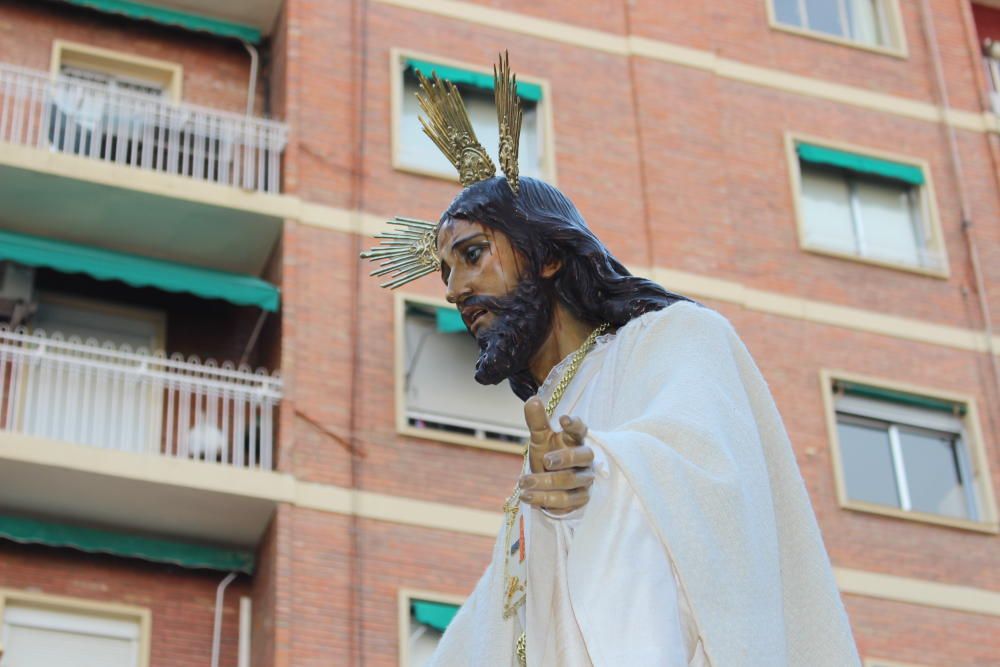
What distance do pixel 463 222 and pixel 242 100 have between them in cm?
2188

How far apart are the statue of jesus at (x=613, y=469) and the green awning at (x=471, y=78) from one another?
20.2 meters

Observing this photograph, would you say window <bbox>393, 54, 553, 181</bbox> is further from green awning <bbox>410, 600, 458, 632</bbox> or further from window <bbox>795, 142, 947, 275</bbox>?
green awning <bbox>410, 600, 458, 632</bbox>

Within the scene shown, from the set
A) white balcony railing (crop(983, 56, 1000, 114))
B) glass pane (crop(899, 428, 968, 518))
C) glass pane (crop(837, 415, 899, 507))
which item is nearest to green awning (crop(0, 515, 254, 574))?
glass pane (crop(837, 415, 899, 507))

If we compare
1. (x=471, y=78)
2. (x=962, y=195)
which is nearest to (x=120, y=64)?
(x=471, y=78)

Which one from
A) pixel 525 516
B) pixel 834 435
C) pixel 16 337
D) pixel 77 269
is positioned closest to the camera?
pixel 525 516

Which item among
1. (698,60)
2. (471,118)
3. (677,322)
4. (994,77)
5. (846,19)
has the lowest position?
(677,322)

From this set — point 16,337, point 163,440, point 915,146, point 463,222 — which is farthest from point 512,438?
point 463,222

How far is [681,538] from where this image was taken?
6297 mm

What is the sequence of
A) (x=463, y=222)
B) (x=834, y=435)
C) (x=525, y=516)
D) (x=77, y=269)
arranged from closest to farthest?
1. (x=525, y=516)
2. (x=463, y=222)
3. (x=77, y=269)
4. (x=834, y=435)

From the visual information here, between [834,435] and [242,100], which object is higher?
[242,100]

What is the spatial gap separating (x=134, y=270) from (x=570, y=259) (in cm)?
1900

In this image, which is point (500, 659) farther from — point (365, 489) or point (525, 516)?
point (365, 489)

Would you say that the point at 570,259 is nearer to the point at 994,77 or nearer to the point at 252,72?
the point at 252,72

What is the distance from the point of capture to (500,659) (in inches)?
273
